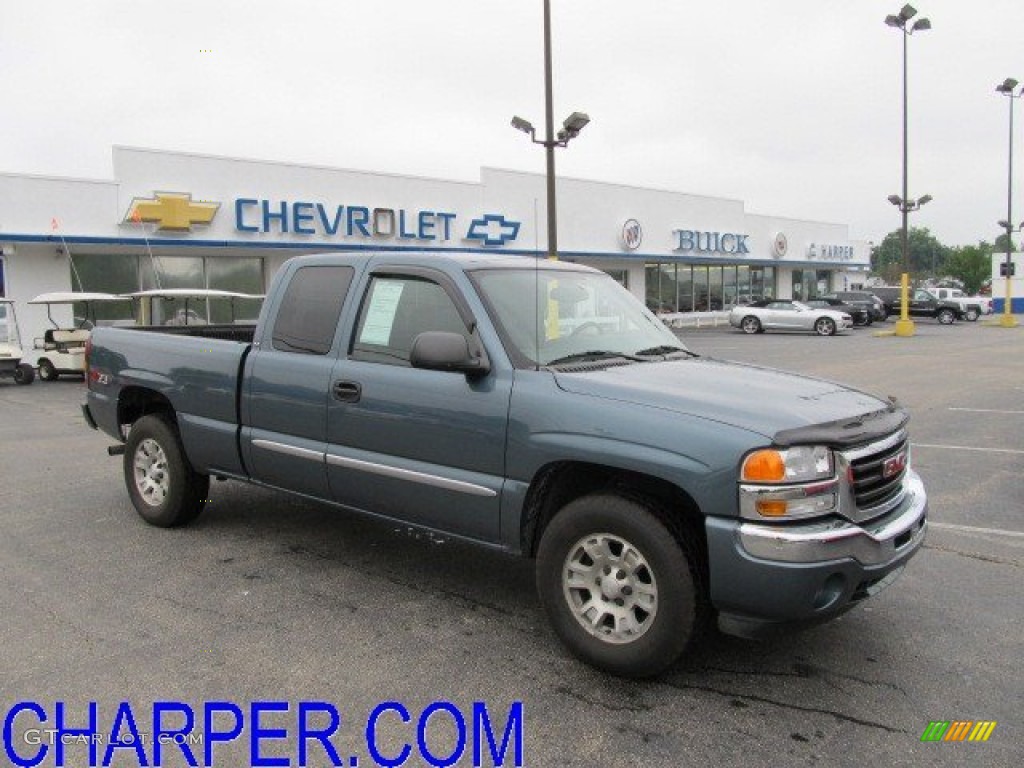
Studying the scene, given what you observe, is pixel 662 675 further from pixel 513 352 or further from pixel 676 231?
pixel 676 231

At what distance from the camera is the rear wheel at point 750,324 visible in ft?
112

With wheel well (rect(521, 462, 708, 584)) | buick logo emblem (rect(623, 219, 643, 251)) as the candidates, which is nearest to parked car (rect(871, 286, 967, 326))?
buick logo emblem (rect(623, 219, 643, 251))

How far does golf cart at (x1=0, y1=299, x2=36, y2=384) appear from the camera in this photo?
55.2 feet

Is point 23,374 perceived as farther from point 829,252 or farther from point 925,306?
point 829,252

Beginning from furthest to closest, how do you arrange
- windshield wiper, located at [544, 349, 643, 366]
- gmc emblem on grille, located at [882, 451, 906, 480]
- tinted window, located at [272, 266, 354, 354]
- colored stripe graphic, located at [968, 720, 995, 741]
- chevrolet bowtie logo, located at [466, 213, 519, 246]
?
chevrolet bowtie logo, located at [466, 213, 519, 246]
tinted window, located at [272, 266, 354, 354]
windshield wiper, located at [544, 349, 643, 366]
gmc emblem on grille, located at [882, 451, 906, 480]
colored stripe graphic, located at [968, 720, 995, 741]

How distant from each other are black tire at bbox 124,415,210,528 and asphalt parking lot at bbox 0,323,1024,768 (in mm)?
162

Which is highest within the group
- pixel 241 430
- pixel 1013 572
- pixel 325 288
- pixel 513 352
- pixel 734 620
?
pixel 325 288

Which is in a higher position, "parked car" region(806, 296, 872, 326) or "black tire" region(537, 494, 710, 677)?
"parked car" region(806, 296, 872, 326)

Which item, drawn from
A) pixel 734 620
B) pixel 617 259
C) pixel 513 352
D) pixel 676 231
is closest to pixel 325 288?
pixel 513 352

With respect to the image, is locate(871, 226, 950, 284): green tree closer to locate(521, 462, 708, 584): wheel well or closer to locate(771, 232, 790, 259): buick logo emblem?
locate(771, 232, 790, 259): buick logo emblem

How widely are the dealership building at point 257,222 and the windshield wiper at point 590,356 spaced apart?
9465mm

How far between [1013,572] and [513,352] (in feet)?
11.3

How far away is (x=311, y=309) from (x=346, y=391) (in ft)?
2.44

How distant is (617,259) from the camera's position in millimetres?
32938
